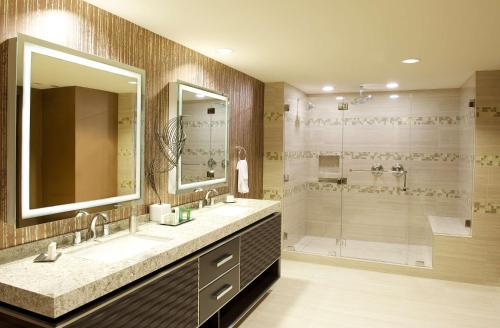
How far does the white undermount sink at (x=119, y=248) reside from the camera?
2.01m

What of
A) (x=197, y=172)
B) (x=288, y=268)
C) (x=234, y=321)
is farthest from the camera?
(x=288, y=268)

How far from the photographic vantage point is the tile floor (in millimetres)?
3213

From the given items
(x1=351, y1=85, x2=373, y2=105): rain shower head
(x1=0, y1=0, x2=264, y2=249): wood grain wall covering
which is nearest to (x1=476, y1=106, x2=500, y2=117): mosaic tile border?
(x1=351, y1=85, x2=373, y2=105): rain shower head

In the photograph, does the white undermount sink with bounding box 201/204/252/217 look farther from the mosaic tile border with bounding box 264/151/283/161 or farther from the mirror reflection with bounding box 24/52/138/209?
the mosaic tile border with bounding box 264/151/283/161

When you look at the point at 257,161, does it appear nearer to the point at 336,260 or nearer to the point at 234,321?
the point at 336,260

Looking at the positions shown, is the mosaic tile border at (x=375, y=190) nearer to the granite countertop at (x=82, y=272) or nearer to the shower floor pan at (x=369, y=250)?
the shower floor pan at (x=369, y=250)

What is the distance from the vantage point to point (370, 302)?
3.63m

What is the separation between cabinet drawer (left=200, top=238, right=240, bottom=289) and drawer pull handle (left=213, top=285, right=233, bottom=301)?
0.12m

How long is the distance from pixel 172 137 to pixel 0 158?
1353mm

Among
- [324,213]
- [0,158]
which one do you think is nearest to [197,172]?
[0,158]

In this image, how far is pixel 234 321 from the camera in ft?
9.49

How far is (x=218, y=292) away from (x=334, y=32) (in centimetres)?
205

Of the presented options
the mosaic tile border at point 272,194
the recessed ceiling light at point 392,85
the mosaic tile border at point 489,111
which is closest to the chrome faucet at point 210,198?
the mosaic tile border at point 272,194

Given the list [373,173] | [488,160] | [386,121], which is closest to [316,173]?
[373,173]
